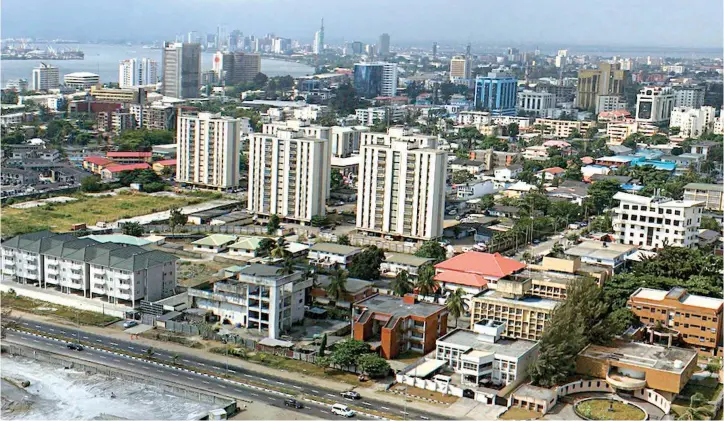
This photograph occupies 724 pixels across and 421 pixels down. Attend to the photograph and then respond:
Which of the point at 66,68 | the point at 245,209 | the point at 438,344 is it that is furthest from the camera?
the point at 66,68

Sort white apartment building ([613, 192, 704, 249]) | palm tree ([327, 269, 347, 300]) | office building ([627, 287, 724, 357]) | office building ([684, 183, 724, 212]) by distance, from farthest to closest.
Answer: office building ([684, 183, 724, 212]), white apartment building ([613, 192, 704, 249]), palm tree ([327, 269, 347, 300]), office building ([627, 287, 724, 357])

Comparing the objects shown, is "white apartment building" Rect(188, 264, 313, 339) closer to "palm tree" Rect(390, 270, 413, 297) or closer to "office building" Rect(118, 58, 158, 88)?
"palm tree" Rect(390, 270, 413, 297)

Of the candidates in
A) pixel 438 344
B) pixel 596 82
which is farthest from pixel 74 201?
pixel 596 82

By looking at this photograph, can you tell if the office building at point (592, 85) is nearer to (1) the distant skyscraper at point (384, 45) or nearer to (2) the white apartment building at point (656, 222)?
(2) the white apartment building at point (656, 222)

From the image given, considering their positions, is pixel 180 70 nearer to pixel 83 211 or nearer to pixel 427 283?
pixel 83 211

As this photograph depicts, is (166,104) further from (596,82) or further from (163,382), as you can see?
(163,382)

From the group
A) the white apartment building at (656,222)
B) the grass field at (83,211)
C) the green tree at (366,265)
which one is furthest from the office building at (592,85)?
the green tree at (366,265)

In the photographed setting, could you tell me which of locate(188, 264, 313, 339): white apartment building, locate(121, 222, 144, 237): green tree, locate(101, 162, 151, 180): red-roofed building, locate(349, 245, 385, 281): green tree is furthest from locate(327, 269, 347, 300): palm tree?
locate(101, 162, 151, 180): red-roofed building
